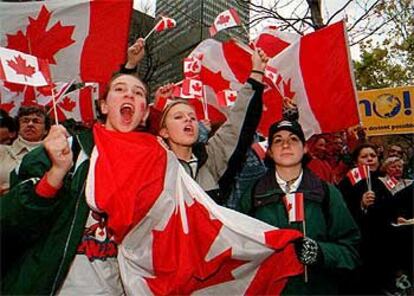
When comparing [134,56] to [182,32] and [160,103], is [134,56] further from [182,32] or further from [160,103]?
[182,32]

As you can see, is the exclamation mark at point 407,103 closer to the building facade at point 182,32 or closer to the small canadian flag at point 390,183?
the small canadian flag at point 390,183

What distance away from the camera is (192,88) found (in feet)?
18.9

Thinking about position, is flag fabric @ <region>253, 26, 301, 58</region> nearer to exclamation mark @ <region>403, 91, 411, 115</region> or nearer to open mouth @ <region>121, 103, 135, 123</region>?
exclamation mark @ <region>403, 91, 411, 115</region>

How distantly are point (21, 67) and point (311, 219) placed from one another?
1.86 m

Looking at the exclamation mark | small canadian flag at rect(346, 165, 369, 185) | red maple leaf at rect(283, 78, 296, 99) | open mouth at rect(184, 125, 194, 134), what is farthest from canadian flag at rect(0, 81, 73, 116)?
the exclamation mark

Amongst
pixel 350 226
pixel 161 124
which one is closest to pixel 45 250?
pixel 161 124

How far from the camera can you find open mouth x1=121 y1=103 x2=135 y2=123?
2969 mm

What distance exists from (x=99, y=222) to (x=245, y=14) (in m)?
9.09

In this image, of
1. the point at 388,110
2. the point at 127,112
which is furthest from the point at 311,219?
the point at 388,110

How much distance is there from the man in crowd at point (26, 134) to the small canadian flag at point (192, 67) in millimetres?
1940

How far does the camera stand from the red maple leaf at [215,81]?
589cm

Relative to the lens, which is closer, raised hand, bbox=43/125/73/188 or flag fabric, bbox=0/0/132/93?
raised hand, bbox=43/125/73/188

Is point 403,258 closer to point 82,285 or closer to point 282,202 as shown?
point 282,202

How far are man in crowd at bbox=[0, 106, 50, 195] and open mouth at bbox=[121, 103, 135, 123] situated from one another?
3.71 ft
